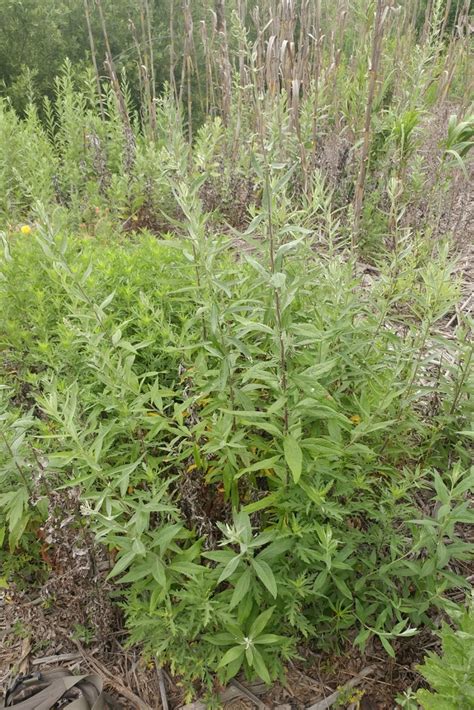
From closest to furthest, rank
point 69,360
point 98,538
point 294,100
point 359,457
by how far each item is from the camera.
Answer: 1. point 98,538
2. point 359,457
3. point 69,360
4. point 294,100

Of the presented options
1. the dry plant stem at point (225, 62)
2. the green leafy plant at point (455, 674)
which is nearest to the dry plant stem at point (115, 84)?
the dry plant stem at point (225, 62)

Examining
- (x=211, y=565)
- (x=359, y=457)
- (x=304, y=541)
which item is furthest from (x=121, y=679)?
(x=359, y=457)

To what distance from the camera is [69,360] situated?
7.15ft

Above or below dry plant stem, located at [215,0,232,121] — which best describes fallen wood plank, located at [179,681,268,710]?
below

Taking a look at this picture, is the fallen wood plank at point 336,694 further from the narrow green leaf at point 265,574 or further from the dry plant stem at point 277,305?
the dry plant stem at point 277,305

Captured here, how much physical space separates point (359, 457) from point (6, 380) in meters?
1.43

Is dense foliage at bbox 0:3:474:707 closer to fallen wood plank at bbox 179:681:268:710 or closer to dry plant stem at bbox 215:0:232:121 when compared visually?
fallen wood plank at bbox 179:681:268:710

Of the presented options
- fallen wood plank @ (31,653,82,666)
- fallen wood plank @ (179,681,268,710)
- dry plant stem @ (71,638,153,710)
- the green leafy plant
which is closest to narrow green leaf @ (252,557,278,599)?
the green leafy plant

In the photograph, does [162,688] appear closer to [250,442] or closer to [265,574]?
[265,574]

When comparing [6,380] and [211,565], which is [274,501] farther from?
[6,380]

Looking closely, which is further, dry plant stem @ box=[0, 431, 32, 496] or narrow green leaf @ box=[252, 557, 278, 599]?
dry plant stem @ box=[0, 431, 32, 496]

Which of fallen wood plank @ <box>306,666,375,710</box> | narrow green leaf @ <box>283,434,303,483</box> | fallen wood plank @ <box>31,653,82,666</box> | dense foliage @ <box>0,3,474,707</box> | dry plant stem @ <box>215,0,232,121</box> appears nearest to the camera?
narrow green leaf @ <box>283,434,303,483</box>

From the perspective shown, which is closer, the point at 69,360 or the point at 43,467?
the point at 43,467

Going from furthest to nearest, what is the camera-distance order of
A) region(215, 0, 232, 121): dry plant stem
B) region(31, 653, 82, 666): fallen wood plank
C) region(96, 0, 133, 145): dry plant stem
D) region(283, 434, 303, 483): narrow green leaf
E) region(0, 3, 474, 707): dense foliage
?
region(96, 0, 133, 145): dry plant stem → region(215, 0, 232, 121): dry plant stem → region(31, 653, 82, 666): fallen wood plank → region(0, 3, 474, 707): dense foliage → region(283, 434, 303, 483): narrow green leaf
